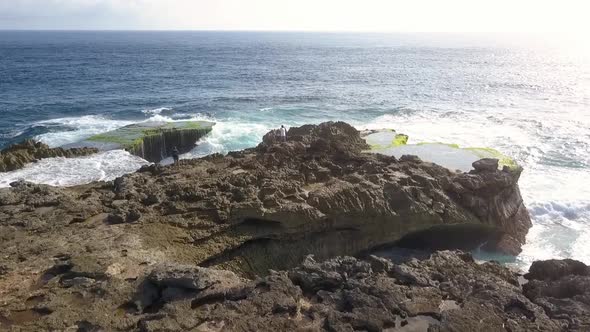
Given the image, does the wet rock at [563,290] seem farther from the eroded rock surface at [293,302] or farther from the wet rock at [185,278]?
the wet rock at [185,278]

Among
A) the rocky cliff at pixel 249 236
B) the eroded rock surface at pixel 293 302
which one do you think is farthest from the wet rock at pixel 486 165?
the eroded rock surface at pixel 293 302

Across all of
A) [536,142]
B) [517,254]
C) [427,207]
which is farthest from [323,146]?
[536,142]

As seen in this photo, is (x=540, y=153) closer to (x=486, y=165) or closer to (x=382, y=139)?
(x=382, y=139)

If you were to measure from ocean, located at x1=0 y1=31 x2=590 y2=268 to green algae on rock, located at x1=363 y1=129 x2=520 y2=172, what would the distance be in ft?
10.6

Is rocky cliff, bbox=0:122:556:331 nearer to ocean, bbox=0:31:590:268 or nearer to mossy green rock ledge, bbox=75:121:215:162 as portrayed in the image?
ocean, bbox=0:31:590:268

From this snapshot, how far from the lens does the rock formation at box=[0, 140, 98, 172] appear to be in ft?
81.1

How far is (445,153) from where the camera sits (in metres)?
25.1

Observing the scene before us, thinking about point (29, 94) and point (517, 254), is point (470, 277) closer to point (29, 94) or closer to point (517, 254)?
point (517, 254)

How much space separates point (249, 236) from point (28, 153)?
1650 cm

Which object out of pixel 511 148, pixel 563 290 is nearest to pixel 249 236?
pixel 563 290

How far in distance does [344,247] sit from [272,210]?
3150 mm

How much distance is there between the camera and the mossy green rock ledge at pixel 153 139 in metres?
30.0

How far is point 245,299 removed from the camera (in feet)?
39.0

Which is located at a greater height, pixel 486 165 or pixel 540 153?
pixel 486 165
